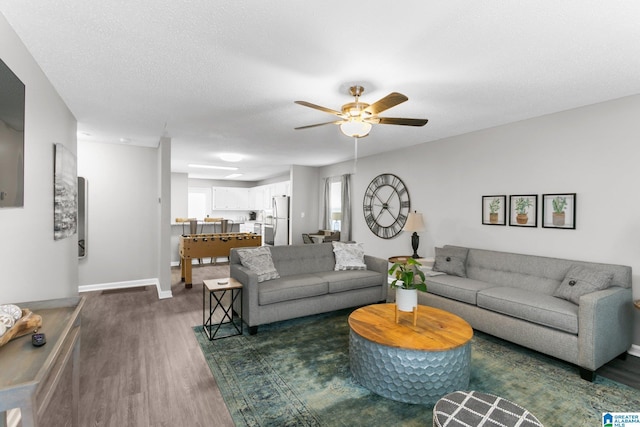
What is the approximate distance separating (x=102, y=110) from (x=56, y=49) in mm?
1494

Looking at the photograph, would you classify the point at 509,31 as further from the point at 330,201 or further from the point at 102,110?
the point at 330,201

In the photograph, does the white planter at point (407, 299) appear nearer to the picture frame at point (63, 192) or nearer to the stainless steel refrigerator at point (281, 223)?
the picture frame at point (63, 192)

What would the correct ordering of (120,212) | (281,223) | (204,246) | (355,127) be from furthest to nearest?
(281,223)
(204,246)
(120,212)
(355,127)

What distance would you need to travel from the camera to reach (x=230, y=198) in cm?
1112

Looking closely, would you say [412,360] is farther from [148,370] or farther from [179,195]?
[179,195]

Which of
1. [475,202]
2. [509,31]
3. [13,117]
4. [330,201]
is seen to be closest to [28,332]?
[13,117]

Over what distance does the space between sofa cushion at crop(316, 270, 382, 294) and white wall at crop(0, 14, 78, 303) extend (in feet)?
9.35

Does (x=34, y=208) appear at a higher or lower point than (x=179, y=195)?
lower

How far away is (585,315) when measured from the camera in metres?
2.69

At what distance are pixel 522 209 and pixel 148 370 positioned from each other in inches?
177

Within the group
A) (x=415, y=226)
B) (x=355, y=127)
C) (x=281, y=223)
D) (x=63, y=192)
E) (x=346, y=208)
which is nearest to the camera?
(x=355, y=127)

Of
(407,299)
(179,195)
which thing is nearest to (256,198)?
(179,195)

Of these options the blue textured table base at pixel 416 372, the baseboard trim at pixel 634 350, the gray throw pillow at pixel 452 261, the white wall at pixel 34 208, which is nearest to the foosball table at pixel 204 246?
the white wall at pixel 34 208

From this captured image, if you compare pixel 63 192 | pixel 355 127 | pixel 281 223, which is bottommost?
pixel 281 223
